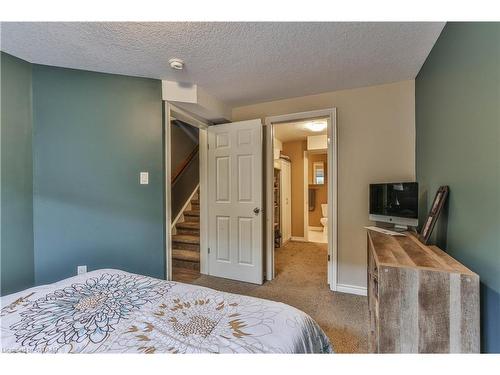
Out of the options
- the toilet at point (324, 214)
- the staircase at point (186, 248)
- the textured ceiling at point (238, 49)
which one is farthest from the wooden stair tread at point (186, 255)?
the toilet at point (324, 214)

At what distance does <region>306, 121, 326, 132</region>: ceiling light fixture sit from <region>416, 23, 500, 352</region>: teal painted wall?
6.69ft

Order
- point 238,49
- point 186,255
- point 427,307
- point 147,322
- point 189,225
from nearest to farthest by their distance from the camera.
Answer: point 147,322 → point 427,307 → point 238,49 → point 186,255 → point 189,225

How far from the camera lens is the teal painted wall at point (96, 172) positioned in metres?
1.88

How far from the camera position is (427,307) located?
1.00 metres

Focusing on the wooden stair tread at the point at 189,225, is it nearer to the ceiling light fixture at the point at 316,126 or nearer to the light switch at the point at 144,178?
the light switch at the point at 144,178

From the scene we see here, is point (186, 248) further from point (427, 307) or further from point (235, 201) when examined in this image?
point (427, 307)

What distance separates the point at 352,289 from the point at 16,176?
338 centimetres

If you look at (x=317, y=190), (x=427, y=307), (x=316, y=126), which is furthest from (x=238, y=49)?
(x=317, y=190)

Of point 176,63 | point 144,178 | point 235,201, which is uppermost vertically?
point 176,63

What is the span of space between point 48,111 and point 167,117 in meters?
0.98

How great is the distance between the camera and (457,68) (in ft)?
4.22
